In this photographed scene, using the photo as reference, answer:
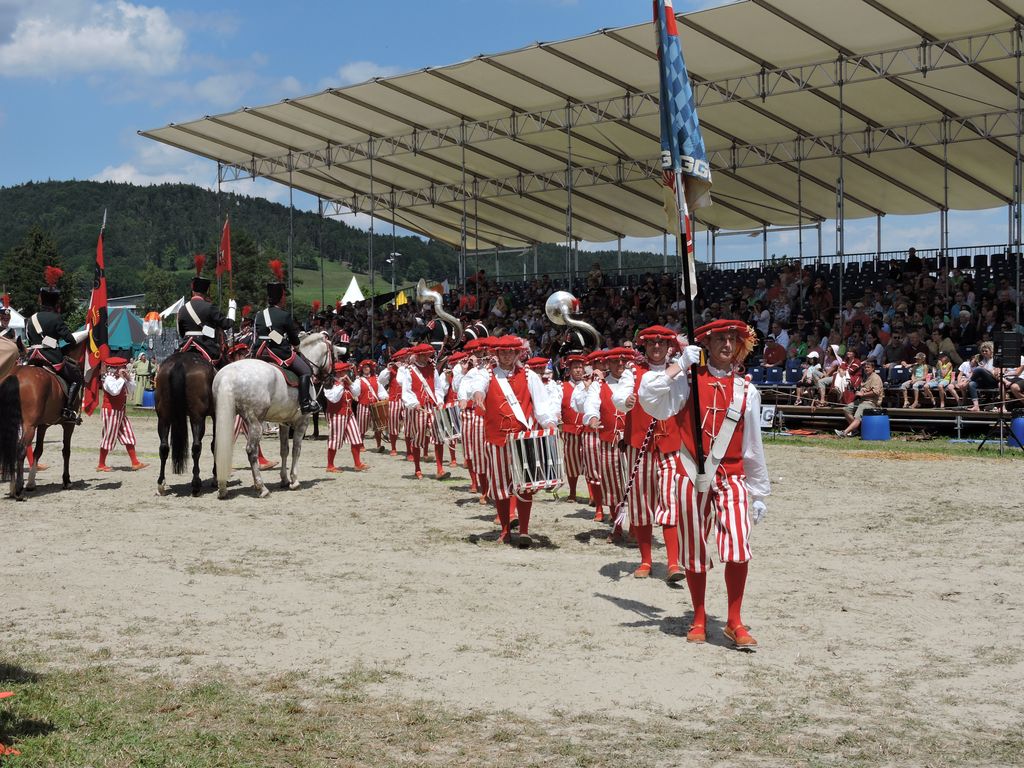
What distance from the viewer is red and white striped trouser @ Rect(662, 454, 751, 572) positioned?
6719mm

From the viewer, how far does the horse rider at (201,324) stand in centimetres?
1399

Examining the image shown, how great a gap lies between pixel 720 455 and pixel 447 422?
9540 millimetres

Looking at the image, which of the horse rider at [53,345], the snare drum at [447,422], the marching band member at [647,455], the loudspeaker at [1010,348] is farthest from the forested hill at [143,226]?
the marching band member at [647,455]

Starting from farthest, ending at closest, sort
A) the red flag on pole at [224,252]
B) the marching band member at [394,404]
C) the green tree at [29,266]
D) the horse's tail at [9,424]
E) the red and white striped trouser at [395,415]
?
the green tree at [29,266]
the red flag on pole at [224,252]
the red and white striped trouser at [395,415]
the marching band member at [394,404]
the horse's tail at [9,424]

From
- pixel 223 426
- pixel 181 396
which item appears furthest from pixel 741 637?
pixel 181 396

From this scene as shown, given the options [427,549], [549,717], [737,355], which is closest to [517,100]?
[427,549]

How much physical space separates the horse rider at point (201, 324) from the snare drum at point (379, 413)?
5.33 m

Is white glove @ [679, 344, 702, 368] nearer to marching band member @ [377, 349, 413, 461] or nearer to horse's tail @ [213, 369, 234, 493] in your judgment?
horse's tail @ [213, 369, 234, 493]

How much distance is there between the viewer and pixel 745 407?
6816 millimetres

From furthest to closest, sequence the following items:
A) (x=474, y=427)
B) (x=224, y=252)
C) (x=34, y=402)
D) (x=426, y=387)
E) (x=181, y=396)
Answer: (x=224, y=252) → (x=426, y=387) → (x=181, y=396) → (x=34, y=402) → (x=474, y=427)

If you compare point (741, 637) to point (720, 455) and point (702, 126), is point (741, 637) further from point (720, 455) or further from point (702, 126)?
point (702, 126)

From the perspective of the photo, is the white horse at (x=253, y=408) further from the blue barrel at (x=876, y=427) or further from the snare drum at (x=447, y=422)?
the blue barrel at (x=876, y=427)

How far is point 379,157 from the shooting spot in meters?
32.6

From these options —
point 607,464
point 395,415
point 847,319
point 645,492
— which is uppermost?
point 847,319
